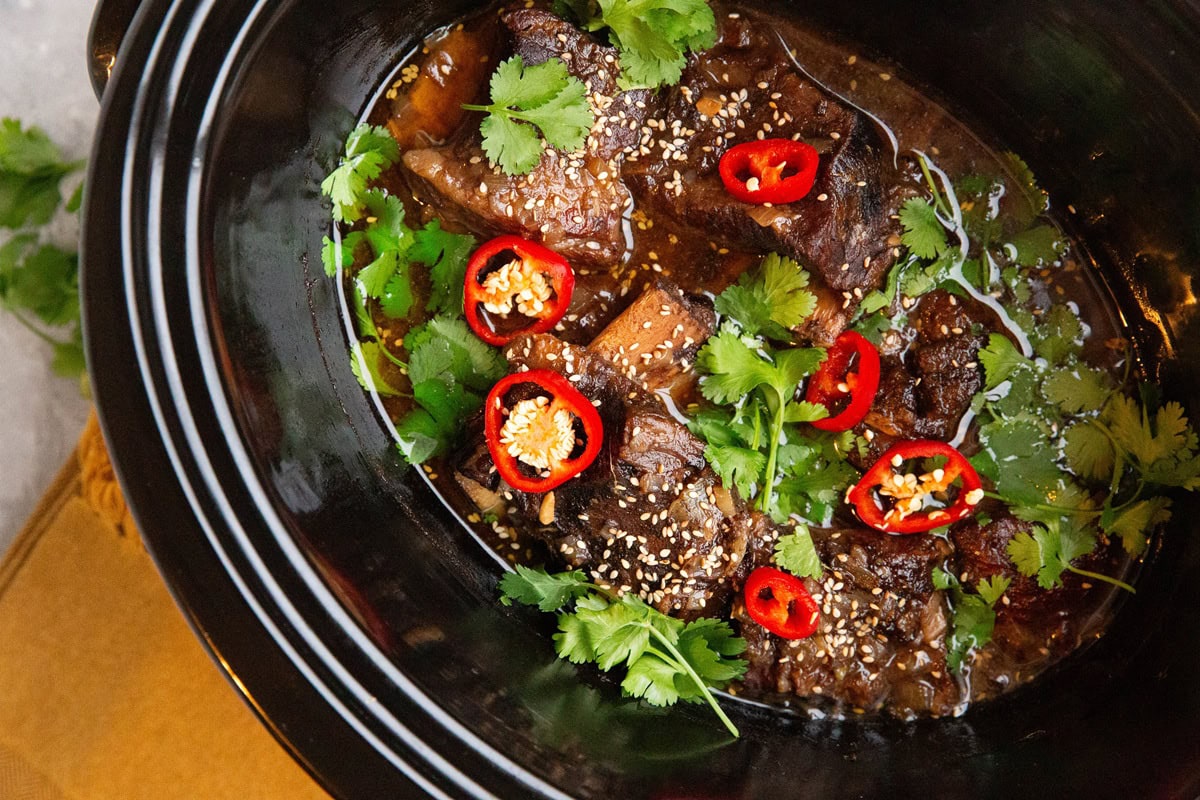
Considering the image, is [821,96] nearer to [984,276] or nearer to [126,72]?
[984,276]

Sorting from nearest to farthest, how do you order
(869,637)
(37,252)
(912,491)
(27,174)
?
(912,491) < (869,637) < (27,174) < (37,252)

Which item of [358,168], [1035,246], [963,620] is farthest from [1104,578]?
[358,168]

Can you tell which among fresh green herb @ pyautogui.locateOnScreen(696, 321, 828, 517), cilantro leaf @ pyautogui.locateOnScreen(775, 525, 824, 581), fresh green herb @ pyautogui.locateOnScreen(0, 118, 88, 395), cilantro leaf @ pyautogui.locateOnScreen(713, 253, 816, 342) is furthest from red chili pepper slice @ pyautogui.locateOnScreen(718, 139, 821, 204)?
fresh green herb @ pyautogui.locateOnScreen(0, 118, 88, 395)

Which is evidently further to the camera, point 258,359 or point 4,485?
point 4,485

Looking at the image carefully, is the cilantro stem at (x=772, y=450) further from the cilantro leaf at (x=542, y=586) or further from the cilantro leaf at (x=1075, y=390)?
the cilantro leaf at (x=1075, y=390)

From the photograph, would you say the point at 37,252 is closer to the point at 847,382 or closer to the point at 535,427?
the point at 535,427

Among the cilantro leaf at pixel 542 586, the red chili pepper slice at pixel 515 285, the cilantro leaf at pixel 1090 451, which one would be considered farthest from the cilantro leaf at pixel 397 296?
the cilantro leaf at pixel 1090 451

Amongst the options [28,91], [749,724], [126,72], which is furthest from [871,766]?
[28,91]
